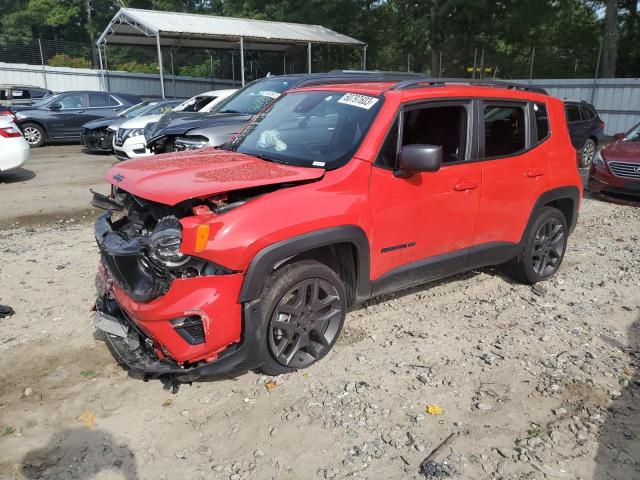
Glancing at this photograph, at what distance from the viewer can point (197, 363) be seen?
305 cm

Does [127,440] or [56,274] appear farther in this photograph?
[56,274]

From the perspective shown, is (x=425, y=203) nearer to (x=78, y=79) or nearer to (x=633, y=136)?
(x=633, y=136)

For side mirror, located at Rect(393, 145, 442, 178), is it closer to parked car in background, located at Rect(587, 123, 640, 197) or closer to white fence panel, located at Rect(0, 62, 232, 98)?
parked car in background, located at Rect(587, 123, 640, 197)

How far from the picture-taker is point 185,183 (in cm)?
313

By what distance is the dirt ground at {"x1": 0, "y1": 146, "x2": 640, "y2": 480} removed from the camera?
2.71 meters

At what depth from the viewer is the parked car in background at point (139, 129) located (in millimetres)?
10625

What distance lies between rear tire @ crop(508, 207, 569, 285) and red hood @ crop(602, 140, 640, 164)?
4.55 meters

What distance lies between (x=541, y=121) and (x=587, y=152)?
9.25m

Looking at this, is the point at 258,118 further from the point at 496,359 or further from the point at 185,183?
the point at 496,359

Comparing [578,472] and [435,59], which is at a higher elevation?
[435,59]

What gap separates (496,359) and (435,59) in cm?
2440

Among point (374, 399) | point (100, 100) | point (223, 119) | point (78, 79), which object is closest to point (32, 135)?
point (100, 100)

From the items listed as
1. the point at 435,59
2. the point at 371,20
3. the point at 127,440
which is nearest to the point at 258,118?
the point at 127,440

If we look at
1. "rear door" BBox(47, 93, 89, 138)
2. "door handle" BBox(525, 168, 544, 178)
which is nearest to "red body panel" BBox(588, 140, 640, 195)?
"door handle" BBox(525, 168, 544, 178)
